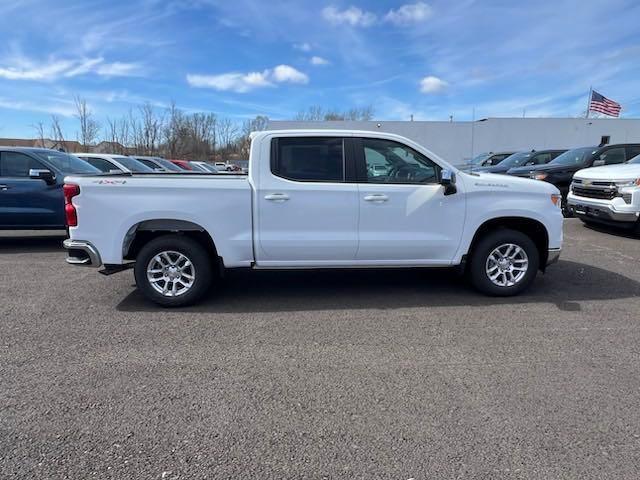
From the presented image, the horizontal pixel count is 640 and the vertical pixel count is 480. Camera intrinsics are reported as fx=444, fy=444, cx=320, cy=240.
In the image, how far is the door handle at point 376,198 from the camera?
4911mm

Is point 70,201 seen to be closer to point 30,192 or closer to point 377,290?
point 377,290

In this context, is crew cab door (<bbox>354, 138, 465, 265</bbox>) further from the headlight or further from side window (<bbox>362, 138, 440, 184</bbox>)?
the headlight

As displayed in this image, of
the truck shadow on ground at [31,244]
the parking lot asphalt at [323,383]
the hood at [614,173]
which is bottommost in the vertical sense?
the parking lot asphalt at [323,383]

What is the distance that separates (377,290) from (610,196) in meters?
6.01

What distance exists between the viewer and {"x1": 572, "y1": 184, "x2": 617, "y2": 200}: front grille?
28.3ft

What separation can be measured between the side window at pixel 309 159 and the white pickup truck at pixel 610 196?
252 inches

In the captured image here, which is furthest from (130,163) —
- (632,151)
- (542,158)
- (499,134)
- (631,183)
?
(499,134)

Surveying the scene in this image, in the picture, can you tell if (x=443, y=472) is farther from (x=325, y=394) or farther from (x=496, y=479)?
(x=325, y=394)

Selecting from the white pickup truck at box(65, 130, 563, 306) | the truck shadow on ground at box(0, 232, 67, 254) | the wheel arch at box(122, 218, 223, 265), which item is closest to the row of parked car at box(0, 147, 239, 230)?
the truck shadow on ground at box(0, 232, 67, 254)

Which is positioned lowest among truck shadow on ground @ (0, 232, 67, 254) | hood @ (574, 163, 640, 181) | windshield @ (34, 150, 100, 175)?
truck shadow on ground @ (0, 232, 67, 254)

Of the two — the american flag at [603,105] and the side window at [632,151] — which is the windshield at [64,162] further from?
the american flag at [603,105]

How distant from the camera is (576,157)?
12.2 meters

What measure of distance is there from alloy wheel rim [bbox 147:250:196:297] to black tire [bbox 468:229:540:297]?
10.7ft

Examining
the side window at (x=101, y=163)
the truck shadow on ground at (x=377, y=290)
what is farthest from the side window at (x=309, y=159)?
the side window at (x=101, y=163)
